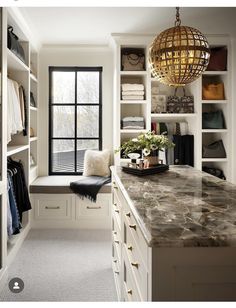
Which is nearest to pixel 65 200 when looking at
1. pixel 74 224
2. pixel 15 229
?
pixel 74 224

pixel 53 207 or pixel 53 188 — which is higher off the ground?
pixel 53 188

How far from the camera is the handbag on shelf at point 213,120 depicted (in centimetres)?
458

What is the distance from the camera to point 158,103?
4.68 meters

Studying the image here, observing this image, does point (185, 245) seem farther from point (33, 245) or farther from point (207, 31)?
point (207, 31)

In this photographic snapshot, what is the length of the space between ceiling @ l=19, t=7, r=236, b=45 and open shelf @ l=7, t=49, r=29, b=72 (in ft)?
1.70

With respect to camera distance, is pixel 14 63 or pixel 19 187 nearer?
pixel 14 63

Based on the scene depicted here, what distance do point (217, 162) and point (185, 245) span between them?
13.1 ft

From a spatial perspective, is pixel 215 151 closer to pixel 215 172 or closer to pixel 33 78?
pixel 215 172

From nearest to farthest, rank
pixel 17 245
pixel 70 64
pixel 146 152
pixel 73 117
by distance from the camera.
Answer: pixel 146 152, pixel 17 245, pixel 70 64, pixel 73 117

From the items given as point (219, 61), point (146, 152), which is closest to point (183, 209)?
point (146, 152)

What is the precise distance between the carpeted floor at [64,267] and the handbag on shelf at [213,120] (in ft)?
6.66

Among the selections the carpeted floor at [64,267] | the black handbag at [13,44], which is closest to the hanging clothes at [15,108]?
the black handbag at [13,44]

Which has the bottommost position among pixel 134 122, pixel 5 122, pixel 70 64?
pixel 5 122

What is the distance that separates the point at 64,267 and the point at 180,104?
2.66m
